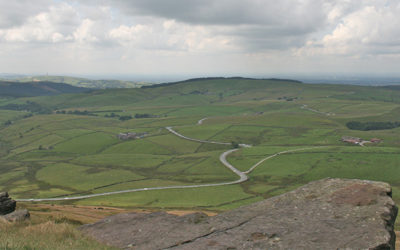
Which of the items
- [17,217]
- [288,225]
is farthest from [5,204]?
[288,225]

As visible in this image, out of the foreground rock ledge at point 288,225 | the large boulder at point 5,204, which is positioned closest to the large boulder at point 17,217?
the large boulder at point 5,204

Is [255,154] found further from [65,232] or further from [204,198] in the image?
[65,232]

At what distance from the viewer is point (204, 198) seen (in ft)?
370

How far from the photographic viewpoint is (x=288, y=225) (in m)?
19.9

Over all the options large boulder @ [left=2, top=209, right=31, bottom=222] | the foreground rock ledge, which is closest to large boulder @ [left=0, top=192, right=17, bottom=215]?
large boulder @ [left=2, top=209, right=31, bottom=222]

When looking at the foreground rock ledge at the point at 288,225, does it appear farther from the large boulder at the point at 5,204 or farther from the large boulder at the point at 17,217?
the large boulder at the point at 5,204

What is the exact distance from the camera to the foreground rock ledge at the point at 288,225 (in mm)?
17859

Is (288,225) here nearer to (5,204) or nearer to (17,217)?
(17,217)

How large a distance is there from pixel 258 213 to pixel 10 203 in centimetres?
2684

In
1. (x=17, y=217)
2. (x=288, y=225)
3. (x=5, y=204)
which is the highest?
(x=288, y=225)

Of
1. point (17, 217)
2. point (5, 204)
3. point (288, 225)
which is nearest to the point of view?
point (288, 225)

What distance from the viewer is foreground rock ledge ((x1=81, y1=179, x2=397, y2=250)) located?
17859 mm

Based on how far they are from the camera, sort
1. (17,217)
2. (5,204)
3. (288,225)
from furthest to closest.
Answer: (5,204) → (17,217) → (288,225)

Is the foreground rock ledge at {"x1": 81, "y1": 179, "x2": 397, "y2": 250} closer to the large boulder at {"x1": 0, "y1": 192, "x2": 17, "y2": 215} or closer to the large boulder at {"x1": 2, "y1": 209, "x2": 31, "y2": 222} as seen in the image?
the large boulder at {"x1": 2, "y1": 209, "x2": 31, "y2": 222}
